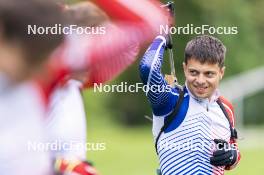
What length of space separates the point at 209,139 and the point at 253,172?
26.2 ft

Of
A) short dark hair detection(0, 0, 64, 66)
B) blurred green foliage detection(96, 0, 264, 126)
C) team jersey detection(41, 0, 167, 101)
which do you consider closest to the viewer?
short dark hair detection(0, 0, 64, 66)

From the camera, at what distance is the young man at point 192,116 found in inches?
233

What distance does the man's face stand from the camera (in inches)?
237

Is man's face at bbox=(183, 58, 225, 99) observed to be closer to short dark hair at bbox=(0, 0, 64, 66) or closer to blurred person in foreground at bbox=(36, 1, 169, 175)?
blurred person in foreground at bbox=(36, 1, 169, 175)

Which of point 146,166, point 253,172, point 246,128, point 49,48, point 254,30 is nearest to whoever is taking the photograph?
point 49,48

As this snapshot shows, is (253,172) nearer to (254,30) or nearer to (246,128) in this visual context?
(246,128)

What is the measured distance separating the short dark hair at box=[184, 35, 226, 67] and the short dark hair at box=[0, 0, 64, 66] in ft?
8.95

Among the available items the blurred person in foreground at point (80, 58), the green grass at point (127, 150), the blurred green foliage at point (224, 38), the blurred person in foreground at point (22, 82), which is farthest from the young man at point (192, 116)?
the blurred green foliage at point (224, 38)

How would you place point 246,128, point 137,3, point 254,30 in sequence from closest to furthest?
point 137,3, point 246,128, point 254,30

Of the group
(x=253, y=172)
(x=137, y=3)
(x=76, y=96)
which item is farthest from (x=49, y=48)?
(x=253, y=172)

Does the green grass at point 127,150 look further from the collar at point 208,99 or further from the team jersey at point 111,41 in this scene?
the team jersey at point 111,41

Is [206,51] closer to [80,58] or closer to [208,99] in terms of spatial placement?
[208,99]

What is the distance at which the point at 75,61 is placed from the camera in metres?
3.94

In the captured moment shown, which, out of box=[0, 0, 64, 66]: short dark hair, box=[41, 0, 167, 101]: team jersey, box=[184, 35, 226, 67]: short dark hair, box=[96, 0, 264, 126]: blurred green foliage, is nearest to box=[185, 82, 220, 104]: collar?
box=[184, 35, 226, 67]: short dark hair
